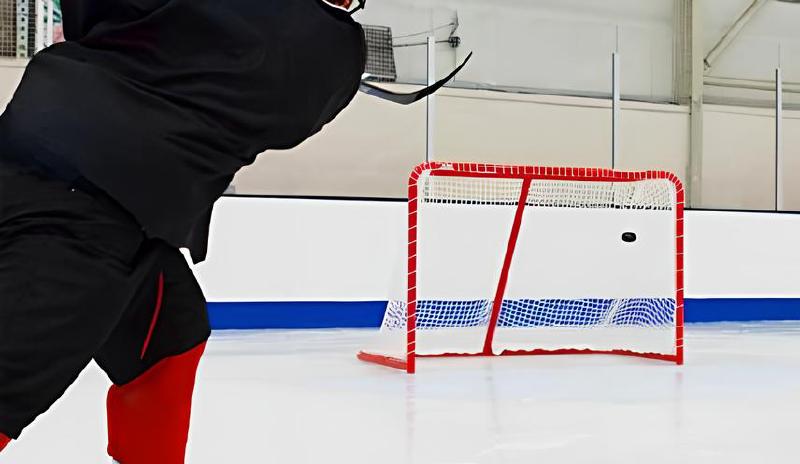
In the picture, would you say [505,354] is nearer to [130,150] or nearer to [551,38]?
[130,150]

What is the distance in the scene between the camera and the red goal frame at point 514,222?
2.84 m

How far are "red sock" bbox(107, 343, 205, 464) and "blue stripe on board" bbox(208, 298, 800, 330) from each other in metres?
3.49

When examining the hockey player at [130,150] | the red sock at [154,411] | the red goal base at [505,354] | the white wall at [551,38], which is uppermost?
the white wall at [551,38]

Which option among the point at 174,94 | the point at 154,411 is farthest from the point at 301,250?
the point at 174,94

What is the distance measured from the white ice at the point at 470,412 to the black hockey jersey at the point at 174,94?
0.89m

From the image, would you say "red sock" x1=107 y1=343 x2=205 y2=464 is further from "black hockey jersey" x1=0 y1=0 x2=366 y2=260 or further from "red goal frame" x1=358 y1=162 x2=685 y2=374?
"red goal frame" x1=358 y1=162 x2=685 y2=374

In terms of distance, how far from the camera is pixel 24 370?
618 mm

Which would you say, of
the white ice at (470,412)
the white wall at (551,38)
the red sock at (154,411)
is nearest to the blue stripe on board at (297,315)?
the white ice at (470,412)

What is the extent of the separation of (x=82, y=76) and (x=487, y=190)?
3068 millimetres

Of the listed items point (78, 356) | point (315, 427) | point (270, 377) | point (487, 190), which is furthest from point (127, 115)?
point (487, 190)

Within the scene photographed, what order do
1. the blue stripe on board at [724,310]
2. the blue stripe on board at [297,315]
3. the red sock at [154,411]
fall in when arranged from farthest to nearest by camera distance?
1. the blue stripe on board at [724,310]
2. the blue stripe on board at [297,315]
3. the red sock at [154,411]

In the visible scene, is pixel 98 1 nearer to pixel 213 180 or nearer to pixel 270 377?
pixel 213 180

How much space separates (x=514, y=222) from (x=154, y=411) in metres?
2.34

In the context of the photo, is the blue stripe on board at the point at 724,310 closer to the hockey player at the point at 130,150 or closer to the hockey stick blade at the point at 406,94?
the hockey stick blade at the point at 406,94
